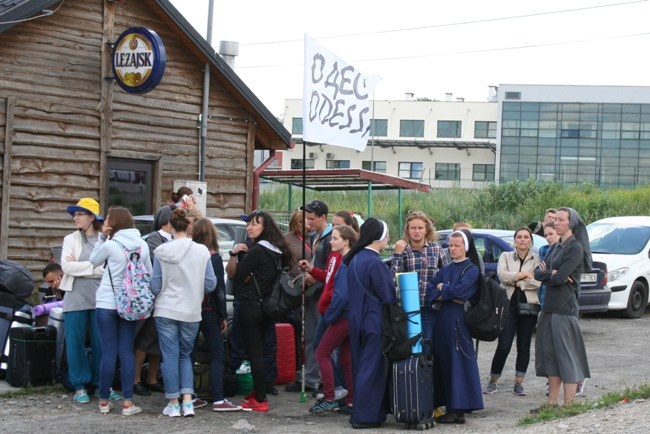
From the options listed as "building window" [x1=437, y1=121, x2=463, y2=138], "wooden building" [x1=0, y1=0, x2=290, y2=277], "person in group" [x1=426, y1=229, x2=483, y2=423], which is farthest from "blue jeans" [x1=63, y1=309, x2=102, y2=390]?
"building window" [x1=437, y1=121, x2=463, y2=138]

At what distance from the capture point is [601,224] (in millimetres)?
20109

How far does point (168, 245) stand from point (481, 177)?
2723 inches

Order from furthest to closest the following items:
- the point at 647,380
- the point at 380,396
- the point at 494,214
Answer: the point at 494,214
the point at 647,380
the point at 380,396

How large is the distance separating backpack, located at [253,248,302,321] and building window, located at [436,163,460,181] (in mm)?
68045

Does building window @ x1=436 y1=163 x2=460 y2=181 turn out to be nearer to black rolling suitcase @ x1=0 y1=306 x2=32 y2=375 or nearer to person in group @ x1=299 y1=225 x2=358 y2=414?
black rolling suitcase @ x1=0 y1=306 x2=32 y2=375

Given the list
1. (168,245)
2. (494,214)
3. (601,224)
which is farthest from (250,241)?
(494,214)

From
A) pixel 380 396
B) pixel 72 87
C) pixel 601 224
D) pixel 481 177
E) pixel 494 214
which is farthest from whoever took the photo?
pixel 481 177

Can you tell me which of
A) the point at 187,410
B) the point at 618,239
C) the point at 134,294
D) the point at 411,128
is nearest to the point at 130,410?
the point at 187,410

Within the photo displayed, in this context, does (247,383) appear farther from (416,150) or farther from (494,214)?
(416,150)

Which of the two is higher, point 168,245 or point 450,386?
point 168,245

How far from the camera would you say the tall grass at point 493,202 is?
37.4 metres

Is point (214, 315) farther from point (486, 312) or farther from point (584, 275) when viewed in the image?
point (584, 275)

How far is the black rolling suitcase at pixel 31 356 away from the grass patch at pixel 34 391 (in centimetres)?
9

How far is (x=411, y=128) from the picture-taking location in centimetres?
7719
